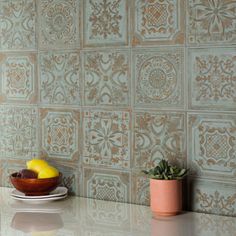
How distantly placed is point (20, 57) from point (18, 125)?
0.25 meters

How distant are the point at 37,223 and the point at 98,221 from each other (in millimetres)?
176

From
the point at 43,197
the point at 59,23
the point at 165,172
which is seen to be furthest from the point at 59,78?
the point at 165,172

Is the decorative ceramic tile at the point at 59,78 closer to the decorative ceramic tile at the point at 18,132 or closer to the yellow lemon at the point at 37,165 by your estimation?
the decorative ceramic tile at the point at 18,132

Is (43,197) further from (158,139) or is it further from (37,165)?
(158,139)

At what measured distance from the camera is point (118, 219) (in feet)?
5.83

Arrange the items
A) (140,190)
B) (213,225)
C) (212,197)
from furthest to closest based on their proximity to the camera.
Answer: (140,190)
(212,197)
(213,225)

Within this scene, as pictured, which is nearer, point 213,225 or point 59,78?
point 213,225

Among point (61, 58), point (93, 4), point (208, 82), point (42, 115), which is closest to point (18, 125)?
point (42, 115)

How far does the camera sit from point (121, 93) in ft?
6.34

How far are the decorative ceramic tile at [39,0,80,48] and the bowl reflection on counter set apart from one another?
58 cm

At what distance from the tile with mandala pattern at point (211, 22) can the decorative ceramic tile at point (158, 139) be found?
242mm

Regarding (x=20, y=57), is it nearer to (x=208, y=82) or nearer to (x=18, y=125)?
(x=18, y=125)

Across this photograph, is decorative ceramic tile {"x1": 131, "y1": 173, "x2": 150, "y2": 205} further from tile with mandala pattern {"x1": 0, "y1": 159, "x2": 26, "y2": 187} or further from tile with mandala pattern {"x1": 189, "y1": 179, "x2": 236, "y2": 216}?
tile with mandala pattern {"x1": 0, "y1": 159, "x2": 26, "y2": 187}

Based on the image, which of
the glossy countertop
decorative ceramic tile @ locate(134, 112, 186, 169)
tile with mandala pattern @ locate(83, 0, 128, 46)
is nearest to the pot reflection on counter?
the glossy countertop
